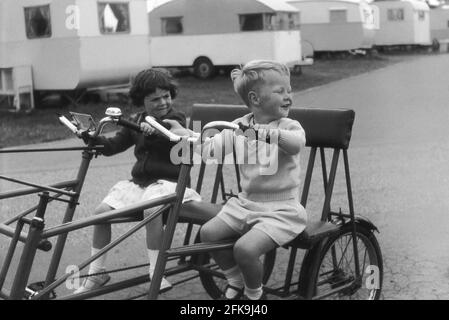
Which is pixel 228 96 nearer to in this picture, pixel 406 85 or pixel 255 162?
pixel 406 85

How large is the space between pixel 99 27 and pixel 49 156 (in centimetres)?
610

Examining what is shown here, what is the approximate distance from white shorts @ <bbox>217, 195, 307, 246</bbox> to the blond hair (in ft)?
1.72

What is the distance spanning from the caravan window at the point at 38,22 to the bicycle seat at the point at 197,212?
39.7 feet

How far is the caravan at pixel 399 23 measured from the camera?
37344 millimetres

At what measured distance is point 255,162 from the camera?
11.9 ft

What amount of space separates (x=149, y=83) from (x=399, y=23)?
35497 millimetres

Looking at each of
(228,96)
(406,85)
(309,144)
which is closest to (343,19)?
(406,85)

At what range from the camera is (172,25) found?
2377 centimetres

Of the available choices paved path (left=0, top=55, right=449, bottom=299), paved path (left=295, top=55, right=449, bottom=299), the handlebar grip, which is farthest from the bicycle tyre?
the handlebar grip

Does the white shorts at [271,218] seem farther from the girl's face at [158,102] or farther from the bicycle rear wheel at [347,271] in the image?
the girl's face at [158,102]

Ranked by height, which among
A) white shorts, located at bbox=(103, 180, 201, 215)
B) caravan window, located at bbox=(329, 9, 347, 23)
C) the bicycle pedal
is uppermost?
caravan window, located at bbox=(329, 9, 347, 23)

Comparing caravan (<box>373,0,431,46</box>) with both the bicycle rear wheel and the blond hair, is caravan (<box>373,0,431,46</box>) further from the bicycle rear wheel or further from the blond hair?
the blond hair

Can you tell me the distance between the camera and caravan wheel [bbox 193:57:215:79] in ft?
75.7

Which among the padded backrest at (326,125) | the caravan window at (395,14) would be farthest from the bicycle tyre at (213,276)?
the caravan window at (395,14)
